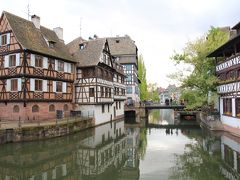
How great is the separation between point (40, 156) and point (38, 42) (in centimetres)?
1558

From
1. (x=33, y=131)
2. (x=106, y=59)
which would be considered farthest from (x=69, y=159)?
(x=106, y=59)

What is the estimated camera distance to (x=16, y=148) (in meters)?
19.5

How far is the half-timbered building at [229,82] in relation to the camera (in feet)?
79.4

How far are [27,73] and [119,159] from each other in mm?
14091

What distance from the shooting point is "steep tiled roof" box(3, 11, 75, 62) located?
2650 cm

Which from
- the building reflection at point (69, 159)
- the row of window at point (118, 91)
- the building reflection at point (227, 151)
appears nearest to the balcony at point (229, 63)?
the building reflection at point (227, 151)

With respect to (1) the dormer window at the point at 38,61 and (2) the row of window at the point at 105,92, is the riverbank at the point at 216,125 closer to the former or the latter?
(2) the row of window at the point at 105,92

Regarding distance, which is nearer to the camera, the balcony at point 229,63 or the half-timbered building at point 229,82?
the balcony at point 229,63

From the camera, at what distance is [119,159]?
57.1ft

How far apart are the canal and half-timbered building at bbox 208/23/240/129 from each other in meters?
2.94

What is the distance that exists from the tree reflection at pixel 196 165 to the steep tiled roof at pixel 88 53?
741 inches

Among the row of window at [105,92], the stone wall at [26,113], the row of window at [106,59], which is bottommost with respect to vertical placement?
the stone wall at [26,113]

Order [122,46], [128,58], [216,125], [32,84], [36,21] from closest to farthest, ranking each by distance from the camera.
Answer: [32,84], [216,125], [36,21], [128,58], [122,46]

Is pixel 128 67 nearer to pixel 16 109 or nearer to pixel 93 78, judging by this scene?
A: pixel 93 78
